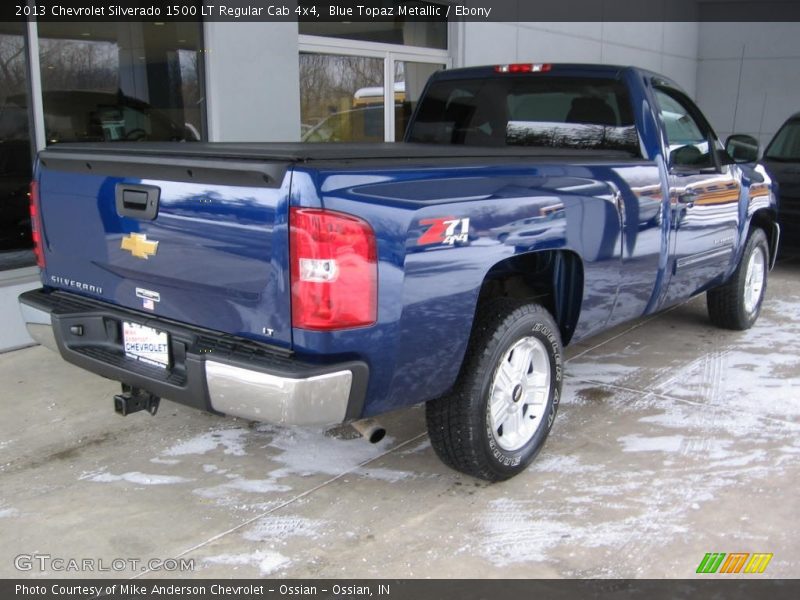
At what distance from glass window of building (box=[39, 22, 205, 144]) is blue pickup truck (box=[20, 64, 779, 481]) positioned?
282cm

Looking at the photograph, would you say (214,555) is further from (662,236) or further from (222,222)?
(662,236)

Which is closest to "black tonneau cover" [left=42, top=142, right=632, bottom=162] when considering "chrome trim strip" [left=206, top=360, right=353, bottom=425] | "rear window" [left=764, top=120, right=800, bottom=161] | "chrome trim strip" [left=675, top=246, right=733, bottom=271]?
"chrome trim strip" [left=206, top=360, right=353, bottom=425]

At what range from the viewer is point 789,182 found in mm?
8477

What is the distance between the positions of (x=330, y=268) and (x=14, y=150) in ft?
13.8

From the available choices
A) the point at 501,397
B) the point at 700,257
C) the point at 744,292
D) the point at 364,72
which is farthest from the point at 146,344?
the point at 364,72

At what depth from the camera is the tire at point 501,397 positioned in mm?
3367

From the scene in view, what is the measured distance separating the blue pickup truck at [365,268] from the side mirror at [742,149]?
891mm

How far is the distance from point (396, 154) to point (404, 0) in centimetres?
662

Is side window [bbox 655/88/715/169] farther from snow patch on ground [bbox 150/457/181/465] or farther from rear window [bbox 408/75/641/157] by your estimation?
snow patch on ground [bbox 150/457/181/465]

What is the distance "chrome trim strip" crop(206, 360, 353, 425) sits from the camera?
271 centimetres

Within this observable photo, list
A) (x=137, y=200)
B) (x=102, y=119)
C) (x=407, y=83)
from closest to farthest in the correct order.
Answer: (x=137, y=200) → (x=102, y=119) → (x=407, y=83)

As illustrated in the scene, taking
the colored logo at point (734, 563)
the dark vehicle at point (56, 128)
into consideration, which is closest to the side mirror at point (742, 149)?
the colored logo at point (734, 563)
